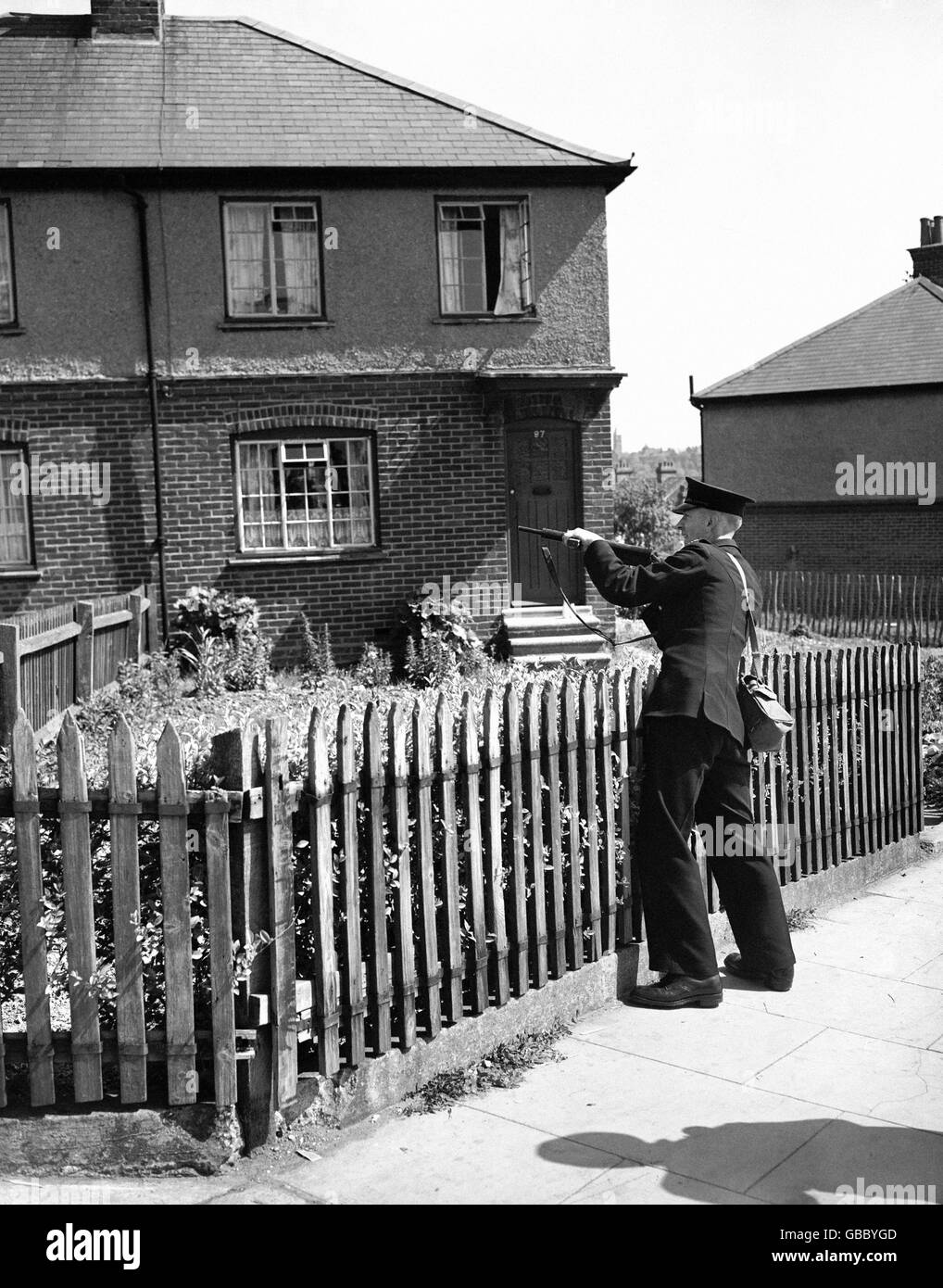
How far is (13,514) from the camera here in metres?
15.6

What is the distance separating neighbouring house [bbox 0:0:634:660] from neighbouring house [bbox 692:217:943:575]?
503 inches

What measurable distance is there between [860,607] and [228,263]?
13206 mm

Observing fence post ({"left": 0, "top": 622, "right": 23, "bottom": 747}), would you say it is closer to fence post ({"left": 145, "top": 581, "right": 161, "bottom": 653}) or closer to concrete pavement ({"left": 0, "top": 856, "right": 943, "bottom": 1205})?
concrete pavement ({"left": 0, "top": 856, "right": 943, "bottom": 1205})

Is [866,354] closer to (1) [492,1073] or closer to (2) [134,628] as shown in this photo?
(2) [134,628]

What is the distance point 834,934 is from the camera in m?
6.59

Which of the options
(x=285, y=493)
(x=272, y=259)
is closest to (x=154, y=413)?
(x=285, y=493)

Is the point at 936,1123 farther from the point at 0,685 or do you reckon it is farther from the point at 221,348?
the point at 221,348

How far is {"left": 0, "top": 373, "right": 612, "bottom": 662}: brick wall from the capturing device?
1554 cm

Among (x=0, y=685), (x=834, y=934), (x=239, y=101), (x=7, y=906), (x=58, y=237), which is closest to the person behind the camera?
(x=7, y=906)

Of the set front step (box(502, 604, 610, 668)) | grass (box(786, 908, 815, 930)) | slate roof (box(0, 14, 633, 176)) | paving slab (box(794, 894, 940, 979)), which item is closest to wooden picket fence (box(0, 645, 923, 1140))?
paving slab (box(794, 894, 940, 979))

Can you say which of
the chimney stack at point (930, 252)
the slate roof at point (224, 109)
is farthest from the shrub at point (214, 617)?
the chimney stack at point (930, 252)

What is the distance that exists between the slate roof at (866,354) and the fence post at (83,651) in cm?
2032

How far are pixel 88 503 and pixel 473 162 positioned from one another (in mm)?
6353

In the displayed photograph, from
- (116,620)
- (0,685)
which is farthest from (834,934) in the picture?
(116,620)
